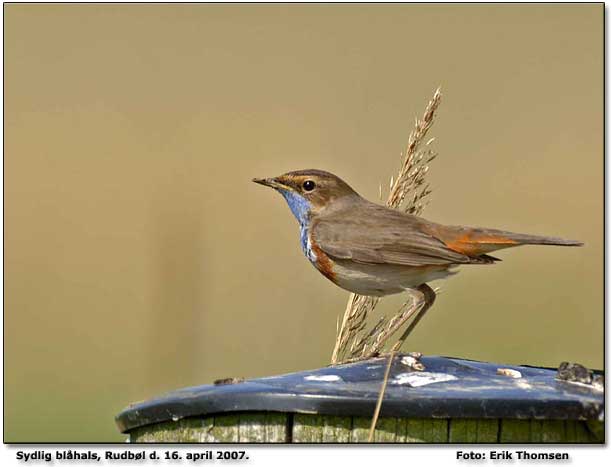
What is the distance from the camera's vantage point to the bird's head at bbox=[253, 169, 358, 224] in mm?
7348

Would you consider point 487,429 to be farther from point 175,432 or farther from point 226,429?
point 175,432

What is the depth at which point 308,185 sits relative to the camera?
738 cm

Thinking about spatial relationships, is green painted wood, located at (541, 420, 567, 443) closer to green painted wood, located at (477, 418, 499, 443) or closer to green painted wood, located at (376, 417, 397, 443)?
green painted wood, located at (477, 418, 499, 443)

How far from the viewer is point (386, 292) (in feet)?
21.3

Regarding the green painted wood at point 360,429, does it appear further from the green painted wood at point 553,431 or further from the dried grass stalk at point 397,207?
the dried grass stalk at point 397,207

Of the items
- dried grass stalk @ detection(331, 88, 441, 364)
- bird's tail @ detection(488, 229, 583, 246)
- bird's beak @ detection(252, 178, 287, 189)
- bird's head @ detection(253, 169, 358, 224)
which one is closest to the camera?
dried grass stalk @ detection(331, 88, 441, 364)

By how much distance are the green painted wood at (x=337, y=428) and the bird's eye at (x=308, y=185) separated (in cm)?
317

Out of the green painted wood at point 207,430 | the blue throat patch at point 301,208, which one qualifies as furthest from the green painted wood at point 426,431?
the blue throat patch at point 301,208

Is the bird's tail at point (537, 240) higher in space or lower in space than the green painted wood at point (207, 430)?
higher

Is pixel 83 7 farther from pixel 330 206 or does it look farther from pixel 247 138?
pixel 330 206

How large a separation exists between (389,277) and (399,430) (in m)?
2.30

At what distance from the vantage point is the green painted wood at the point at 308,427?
173 inches

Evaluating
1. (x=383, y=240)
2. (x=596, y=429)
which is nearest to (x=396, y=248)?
(x=383, y=240)

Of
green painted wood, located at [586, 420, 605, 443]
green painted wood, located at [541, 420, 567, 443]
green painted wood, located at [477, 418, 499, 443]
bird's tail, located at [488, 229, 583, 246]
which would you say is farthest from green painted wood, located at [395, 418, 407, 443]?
bird's tail, located at [488, 229, 583, 246]
